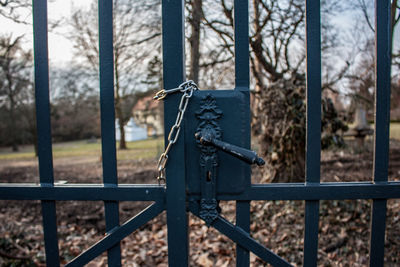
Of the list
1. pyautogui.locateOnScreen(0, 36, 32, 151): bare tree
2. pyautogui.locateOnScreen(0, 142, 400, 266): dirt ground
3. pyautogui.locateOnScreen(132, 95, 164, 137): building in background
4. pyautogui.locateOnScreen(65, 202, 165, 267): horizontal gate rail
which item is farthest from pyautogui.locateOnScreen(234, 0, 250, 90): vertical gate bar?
pyautogui.locateOnScreen(132, 95, 164, 137): building in background

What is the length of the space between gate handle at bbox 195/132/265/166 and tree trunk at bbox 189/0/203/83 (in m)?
2.63

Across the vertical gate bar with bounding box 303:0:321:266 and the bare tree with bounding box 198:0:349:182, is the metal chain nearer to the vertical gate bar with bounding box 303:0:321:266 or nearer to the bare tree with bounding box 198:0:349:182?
the vertical gate bar with bounding box 303:0:321:266

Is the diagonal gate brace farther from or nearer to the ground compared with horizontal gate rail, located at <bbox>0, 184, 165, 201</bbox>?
nearer to the ground

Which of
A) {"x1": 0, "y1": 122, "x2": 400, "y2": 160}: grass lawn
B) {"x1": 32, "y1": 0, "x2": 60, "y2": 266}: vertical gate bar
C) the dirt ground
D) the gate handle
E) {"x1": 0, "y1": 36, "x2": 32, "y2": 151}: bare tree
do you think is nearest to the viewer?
the gate handle

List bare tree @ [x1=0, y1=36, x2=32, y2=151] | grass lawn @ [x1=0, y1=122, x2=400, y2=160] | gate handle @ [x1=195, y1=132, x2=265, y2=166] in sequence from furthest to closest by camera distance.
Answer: grass lawn @ [x1=0, y1=122, x2=400, y2=160]
bare tree @ [x1=0, y1=36, x2=32, y2=151]
gate handle @ [x1=195, y1=132, x2=265, y2=166]

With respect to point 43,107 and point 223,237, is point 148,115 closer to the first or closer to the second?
point 223,237

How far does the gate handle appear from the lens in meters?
1.06

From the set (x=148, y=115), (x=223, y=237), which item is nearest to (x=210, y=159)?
(x=223, y=237)

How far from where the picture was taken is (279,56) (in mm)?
3824

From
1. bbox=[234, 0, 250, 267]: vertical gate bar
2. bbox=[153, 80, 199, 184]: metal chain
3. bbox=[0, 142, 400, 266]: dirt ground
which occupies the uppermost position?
bbox=[234, 0, 250, 267]: vertical gate bar

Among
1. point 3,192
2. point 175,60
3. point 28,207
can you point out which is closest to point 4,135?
point 28,207

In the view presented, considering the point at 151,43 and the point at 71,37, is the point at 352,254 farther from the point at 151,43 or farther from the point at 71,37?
the point at 71,37

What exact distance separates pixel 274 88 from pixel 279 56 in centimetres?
49

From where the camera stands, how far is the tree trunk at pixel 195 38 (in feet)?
10.6
